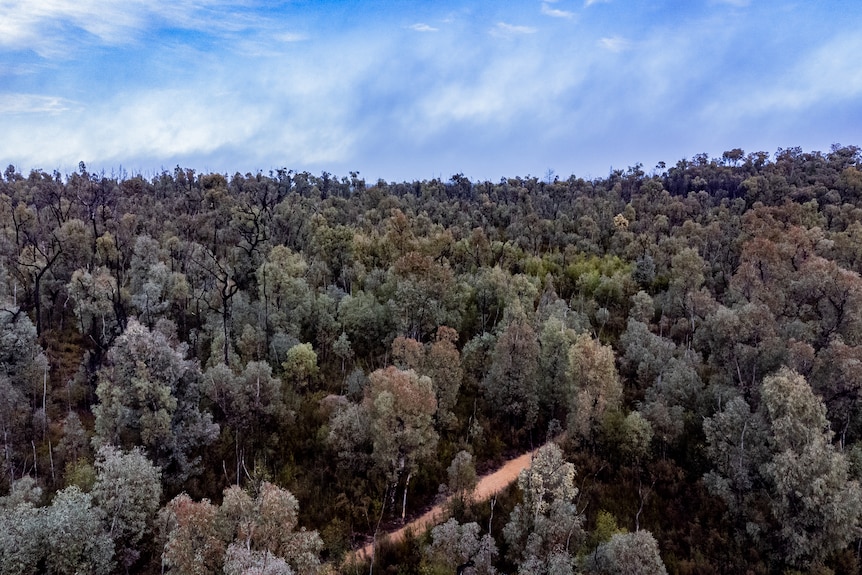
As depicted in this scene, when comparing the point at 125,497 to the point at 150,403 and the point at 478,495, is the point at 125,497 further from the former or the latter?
the point at 478,495

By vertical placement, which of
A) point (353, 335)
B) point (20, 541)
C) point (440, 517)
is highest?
point (353, 335)

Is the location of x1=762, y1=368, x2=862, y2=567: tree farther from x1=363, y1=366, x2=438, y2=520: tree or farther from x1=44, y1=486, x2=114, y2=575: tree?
x1=44, y1=486, x2=114, y2=575: tree

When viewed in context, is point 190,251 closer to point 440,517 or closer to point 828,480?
point 440,517

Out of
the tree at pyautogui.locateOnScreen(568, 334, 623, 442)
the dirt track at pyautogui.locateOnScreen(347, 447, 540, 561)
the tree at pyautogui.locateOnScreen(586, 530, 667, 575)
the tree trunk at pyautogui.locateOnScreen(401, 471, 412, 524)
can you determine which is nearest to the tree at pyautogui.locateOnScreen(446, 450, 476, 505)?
the dirt track at pyautogui.locateOnScreen(347, 447, 540, 561)

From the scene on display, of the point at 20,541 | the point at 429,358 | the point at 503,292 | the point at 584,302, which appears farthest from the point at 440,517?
the point at 584,302

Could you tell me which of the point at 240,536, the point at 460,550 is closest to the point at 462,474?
the point at 460,550

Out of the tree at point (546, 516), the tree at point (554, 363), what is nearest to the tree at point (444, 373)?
the tree at point (554, 363)

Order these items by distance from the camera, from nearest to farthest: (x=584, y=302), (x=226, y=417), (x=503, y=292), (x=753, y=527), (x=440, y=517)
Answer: (x=753, y=527) < (x=440, y=517) < (x=226, y=417) < (x=503, y=292) < (x=584, y=302)
